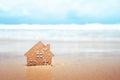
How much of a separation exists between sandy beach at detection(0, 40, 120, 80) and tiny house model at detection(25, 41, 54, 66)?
6 cm

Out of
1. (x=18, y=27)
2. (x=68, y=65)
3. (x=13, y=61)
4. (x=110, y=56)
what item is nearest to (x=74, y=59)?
(x=68, y=65)

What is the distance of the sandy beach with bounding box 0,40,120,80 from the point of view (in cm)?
248

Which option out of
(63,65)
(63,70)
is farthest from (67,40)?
(63,70)

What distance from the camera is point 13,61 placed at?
2811mm

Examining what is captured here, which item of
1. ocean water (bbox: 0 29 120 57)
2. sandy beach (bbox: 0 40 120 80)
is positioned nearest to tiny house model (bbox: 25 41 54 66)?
sandy beach (bbox: 0 40 120 80)

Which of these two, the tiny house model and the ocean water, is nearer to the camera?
the tiny house model

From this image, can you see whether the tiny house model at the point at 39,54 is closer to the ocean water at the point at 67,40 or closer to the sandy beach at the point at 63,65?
the sandy beach at the point at 63,65

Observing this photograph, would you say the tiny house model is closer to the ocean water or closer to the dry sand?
the dry sand

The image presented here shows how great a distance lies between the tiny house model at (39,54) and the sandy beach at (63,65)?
0.19 feet

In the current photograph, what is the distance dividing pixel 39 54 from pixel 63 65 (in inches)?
12.6

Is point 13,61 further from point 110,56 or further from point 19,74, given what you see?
point 110,56

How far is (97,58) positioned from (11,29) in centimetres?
105

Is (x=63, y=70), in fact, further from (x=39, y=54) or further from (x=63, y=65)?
(x=39, y=54)

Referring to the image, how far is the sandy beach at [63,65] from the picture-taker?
248 cm
